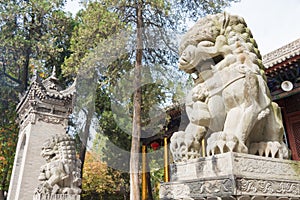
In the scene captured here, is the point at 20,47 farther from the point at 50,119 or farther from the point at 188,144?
the point at 188,144

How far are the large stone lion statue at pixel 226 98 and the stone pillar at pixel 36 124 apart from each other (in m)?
6.56

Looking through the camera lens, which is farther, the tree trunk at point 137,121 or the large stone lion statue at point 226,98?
the tree trunk at point 137,121

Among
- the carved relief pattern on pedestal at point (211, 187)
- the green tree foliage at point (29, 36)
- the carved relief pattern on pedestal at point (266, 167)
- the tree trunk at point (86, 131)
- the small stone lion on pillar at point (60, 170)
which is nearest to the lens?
the carved relief pattern on pedestal at point (211, 187)

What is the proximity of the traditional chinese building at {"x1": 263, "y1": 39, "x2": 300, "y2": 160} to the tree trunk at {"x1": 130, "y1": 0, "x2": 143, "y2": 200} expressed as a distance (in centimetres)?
370

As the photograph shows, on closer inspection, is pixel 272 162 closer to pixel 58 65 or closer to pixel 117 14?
pixel 117 14

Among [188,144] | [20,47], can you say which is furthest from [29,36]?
[188,144]

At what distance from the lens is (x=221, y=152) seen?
87.1 inches

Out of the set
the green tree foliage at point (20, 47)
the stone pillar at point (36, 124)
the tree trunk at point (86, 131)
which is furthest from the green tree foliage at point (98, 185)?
the stone pillar at point (36, 124)

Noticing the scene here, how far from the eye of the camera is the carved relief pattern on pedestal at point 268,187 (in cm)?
198

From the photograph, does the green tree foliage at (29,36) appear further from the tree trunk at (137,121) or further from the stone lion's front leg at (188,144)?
the stone lion's front leg at (188,144)

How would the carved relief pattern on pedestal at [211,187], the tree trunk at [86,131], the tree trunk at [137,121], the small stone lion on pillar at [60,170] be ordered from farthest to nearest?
the tree trunk at [86,131] < the tree trunk at [137,121] < the small stone lion on pillar at [60,170] < the carved relief pattern on pedestal at [211,187]

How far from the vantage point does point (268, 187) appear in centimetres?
213

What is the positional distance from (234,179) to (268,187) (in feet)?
1.35

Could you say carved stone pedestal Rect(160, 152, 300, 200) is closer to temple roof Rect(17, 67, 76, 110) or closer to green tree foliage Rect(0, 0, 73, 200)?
temple roof Rect(17, 67, 76, 110)
